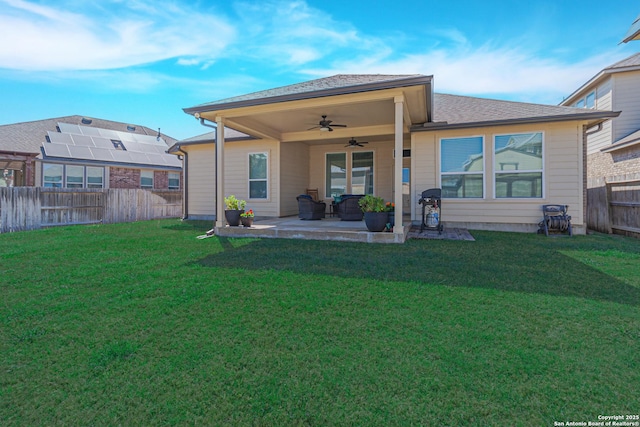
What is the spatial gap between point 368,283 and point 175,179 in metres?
19.1

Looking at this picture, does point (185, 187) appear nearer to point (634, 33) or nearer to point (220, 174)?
point (220, 174)

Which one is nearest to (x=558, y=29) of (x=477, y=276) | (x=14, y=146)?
(x=477, y=276)

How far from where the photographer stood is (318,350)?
2156mm

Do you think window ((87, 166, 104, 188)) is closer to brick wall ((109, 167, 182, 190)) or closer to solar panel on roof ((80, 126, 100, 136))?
brick wall ((109, 167, 182, 190))

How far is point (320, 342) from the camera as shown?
7.43ft

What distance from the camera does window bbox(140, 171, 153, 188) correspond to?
1778 centimetres

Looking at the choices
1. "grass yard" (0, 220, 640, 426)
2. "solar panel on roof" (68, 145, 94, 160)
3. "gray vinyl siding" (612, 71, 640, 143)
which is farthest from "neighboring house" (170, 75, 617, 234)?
"solar panel on roof" (68, 145, 94, 160)

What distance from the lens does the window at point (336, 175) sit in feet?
35.2

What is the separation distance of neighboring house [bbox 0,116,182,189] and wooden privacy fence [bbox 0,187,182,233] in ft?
16.8

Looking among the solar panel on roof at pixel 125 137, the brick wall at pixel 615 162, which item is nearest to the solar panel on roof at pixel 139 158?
the solar panel on roof at pixel 125 137

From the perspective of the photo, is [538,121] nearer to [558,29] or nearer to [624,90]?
[558,29]

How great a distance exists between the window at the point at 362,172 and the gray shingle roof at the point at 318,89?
384 centimetres

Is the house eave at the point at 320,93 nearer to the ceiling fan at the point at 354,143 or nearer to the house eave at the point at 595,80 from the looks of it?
the ceiling fan at the point at 354,143

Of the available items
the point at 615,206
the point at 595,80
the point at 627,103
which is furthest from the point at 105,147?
the point at 627,103
